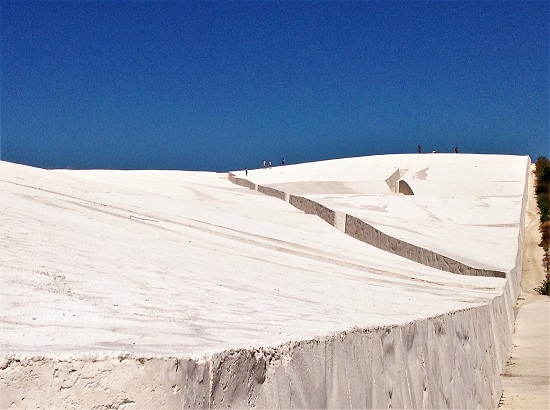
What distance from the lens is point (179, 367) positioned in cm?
196

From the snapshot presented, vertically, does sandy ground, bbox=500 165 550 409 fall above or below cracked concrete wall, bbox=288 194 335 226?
below

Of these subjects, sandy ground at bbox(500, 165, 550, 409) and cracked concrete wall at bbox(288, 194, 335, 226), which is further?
cracked concrete wall at bbox(288, 194, 335, 226)

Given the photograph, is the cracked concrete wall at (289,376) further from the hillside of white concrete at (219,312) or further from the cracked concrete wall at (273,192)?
the cracked concrete wall at (273,192)

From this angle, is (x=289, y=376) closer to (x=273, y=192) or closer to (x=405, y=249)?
(x=405, y=249)

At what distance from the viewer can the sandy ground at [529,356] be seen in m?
5.76

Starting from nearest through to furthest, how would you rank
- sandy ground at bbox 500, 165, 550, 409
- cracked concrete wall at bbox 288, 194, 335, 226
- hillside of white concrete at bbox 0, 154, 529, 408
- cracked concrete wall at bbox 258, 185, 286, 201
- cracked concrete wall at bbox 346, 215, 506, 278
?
hillside of white concrete at bbox 0, 154, 529, 408
sandy ground at bbox 500, 165, 550, 409
cracked concrete wall at bbox 346, 215, 506, 278
cracked concrete wall at bbox 288, 194, 335, 226
cracked concrete wall at bbox 258, 185, 286, 201

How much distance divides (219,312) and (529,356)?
497 cm

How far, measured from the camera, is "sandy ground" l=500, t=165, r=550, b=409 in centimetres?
576

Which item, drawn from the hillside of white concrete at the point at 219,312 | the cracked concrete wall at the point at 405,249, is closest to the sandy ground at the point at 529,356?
the hillside of white concrete at the point at 219,312

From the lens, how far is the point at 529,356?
7.21 m

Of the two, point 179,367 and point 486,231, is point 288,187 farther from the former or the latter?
point 179,367

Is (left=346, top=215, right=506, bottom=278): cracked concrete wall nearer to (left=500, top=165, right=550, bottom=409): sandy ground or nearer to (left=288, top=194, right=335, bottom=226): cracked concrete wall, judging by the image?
(left=288, top=194, right=335, bottom=226): cracked concrete wall

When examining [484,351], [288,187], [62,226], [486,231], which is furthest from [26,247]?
[288,187]

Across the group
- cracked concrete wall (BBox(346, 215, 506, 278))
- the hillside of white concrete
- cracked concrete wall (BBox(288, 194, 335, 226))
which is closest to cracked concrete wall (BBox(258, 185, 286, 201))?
cracked concrete wall (BBox(288, 194, 335, 226))
